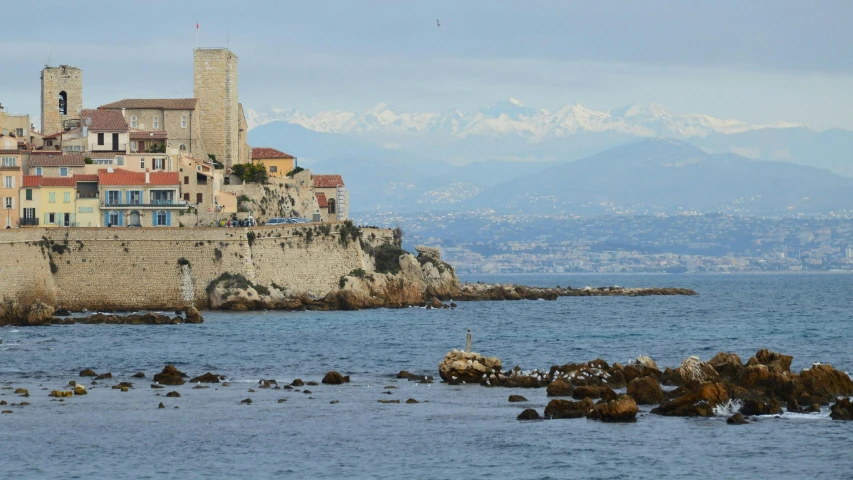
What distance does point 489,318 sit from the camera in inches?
3342

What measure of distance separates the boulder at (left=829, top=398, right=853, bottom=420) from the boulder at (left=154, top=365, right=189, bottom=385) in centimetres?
2173

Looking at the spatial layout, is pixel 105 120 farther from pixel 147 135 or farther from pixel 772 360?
pixel 772 360

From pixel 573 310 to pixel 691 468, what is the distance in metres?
67.4

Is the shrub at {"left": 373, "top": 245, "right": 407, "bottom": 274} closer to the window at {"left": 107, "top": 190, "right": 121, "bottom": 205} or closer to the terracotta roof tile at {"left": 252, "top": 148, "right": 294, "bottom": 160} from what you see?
the terracotta roof tile at {"left": 252, "top": 148, "right": 294, "bottom": 160}

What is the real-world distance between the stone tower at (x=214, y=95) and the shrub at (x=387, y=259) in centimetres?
1309

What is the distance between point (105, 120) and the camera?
89.4 m

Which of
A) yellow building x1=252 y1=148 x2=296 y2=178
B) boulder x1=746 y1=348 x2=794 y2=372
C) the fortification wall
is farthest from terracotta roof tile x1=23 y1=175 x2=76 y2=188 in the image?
boulder x1=746 y1=348 x2=794 y2=372

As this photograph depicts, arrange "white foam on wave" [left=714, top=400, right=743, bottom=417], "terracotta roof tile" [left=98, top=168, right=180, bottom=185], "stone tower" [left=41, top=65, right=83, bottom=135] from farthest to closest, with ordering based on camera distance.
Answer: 1. "stone tower" [left=41, top=65, right=83, bottom=135]
2. "terracotta roof tile" [left=98, top=168, right=180, bottom=185]
3. "white foam on wave" [left=714, top=400, right=743, bottom=417]

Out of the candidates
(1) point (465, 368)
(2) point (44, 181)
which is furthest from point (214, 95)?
(1) point (465, 368)

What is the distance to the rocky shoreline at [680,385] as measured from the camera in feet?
123

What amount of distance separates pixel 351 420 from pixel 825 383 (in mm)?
14418

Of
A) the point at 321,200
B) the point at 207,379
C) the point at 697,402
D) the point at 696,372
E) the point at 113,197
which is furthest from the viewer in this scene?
the point at 321,200

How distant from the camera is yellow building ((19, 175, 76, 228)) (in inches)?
3120

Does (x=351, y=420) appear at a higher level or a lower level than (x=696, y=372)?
lower
